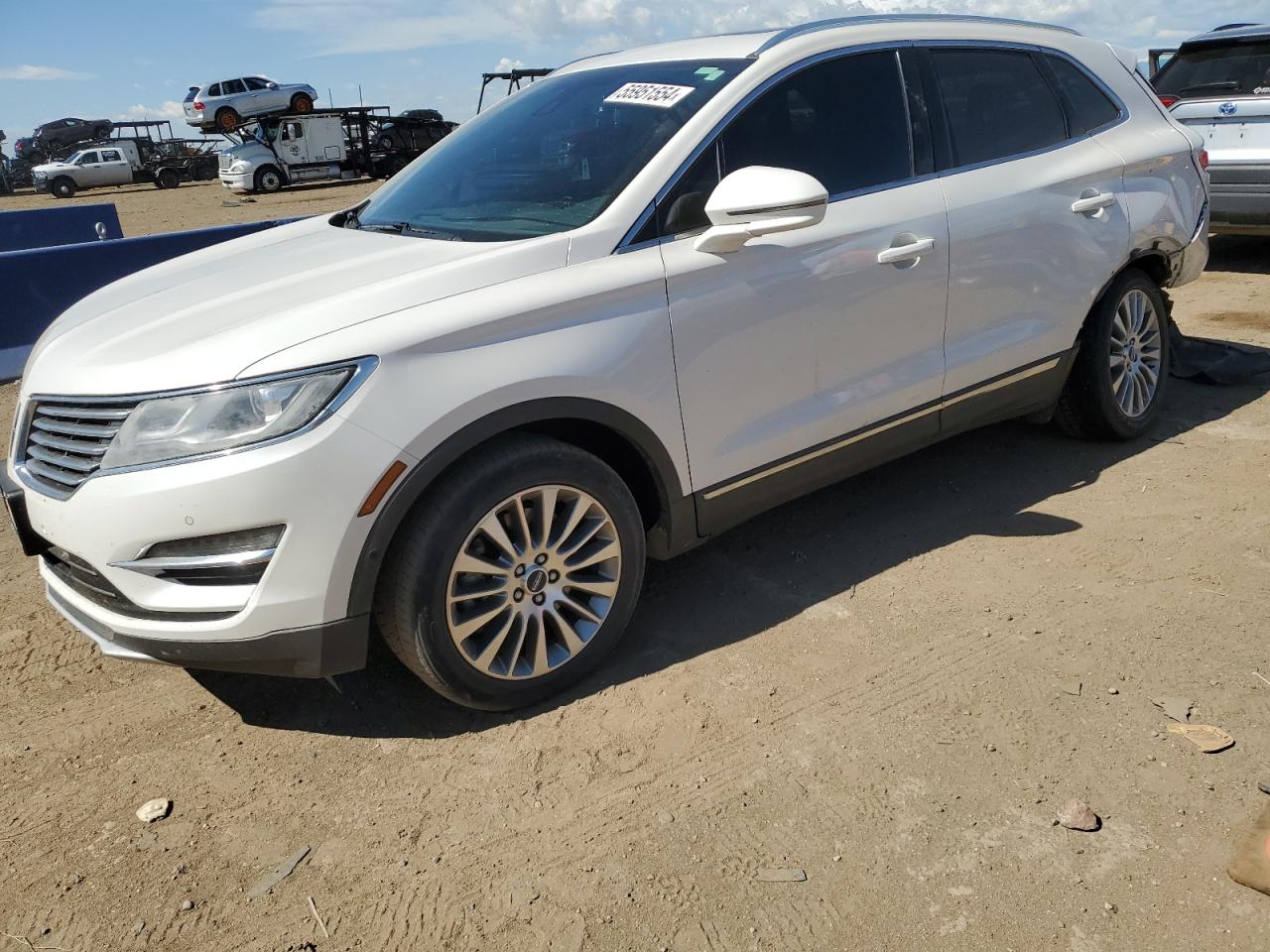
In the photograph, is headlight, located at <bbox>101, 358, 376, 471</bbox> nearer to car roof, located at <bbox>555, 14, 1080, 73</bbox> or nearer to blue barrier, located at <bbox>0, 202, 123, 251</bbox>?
car roof, located at <bbox>555, 14, 1080, 73</bbox>

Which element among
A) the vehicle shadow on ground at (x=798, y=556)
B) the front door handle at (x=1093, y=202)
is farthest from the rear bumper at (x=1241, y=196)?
the front door handle at (x=1093, y=202)

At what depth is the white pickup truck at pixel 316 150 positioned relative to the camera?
29.7 m

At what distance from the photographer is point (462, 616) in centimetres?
282

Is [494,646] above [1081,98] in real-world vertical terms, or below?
below

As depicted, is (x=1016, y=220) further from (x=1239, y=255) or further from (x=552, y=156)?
(x=1239, y=255)

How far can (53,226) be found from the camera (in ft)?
32.1

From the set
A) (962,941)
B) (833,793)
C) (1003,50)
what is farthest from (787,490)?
(1003,50)

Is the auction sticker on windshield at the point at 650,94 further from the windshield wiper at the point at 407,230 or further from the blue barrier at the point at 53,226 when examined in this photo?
the blue barrier at the point at 53,226

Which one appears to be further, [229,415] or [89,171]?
[89,171]

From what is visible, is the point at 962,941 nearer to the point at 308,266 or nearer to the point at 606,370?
the point at 606,370

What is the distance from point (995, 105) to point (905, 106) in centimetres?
56

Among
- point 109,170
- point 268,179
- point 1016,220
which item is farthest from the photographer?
point 109,170

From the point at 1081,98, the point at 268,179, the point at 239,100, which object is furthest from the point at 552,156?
the point at 239,100

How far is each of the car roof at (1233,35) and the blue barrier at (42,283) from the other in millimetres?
6985
